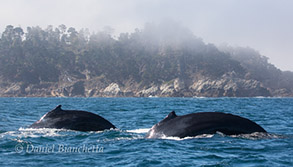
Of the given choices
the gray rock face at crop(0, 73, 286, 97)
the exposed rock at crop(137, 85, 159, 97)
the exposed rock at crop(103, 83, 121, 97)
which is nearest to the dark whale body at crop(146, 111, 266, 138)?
the gray rock face at crop(0, 73, 286, 97)

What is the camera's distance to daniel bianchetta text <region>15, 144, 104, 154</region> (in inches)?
446

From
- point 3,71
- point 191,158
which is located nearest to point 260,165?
point 191,158

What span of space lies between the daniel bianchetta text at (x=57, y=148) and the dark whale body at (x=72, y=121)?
103 inches

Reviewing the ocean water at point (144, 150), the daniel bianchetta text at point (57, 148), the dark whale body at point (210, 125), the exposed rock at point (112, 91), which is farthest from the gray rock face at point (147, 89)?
the daniel bianchetta text at point (57, 148)

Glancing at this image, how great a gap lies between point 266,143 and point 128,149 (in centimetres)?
434

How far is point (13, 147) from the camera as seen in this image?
39.5 feet

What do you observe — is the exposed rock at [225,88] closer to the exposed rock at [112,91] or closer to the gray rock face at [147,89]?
the gray rock face at [147,89]

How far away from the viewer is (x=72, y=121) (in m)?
15.2

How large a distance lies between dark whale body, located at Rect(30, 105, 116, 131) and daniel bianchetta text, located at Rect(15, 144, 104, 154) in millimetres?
2622

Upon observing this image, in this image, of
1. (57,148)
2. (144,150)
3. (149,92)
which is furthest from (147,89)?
(144,150)

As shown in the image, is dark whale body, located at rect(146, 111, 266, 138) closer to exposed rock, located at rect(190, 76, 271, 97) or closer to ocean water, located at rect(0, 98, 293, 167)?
ocean water, located at rect(0, 98, 293, 167)

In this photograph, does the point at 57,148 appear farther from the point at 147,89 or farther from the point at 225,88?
the point at 147,89

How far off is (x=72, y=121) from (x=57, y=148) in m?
3.35

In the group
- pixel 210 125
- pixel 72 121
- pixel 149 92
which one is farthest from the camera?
pixel 149 92
